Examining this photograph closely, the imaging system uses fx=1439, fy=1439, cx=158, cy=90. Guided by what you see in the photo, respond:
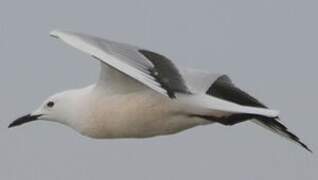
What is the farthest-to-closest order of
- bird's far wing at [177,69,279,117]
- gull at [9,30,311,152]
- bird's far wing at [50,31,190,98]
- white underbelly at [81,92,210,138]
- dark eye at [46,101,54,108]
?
dark eye at [46,101,54,108] < white underbelly at [81,92,210,138] < bird's far wing at [177,69,279,117] < gull at [9,30,311,152] < bird's far wing at [50,31,190,98]

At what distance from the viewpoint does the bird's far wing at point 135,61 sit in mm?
9836

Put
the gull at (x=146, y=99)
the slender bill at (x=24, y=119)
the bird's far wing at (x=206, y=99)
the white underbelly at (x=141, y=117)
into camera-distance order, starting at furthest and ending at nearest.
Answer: the slender bill at (x=24, y=119), the white underbelly at (x=141, y=117), the bird's far wing at (x=206, y=99), the gull at (x=146, y=99)

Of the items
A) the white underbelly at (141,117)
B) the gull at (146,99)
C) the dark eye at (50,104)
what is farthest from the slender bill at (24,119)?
the white underbelly at (141,117)

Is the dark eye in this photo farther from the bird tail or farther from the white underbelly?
the bird tail

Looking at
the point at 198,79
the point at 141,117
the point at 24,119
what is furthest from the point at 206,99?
the point at 24,119

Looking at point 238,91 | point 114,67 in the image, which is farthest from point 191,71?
point 114,67

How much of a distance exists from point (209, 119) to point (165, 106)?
334 millimetres

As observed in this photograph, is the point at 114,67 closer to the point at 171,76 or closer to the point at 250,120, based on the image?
the point at 171,76

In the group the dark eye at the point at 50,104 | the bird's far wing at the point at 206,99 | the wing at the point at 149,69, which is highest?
the wing at the point at 149,69

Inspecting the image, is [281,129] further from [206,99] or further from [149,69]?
[149,69]

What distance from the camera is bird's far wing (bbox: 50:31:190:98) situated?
9836mm

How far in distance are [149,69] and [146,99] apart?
1.90ft

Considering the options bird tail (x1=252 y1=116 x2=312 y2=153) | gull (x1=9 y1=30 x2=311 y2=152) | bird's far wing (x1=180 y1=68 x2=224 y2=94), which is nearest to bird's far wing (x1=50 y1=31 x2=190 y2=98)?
gull (x1=9 y1=30 x2=311 y2=152)

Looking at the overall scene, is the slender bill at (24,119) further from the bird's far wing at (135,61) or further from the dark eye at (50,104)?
the bird's far wing at (135,61)
